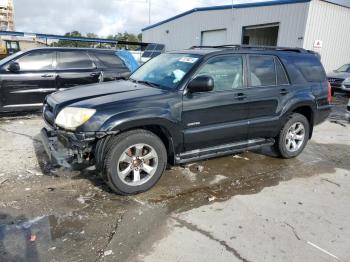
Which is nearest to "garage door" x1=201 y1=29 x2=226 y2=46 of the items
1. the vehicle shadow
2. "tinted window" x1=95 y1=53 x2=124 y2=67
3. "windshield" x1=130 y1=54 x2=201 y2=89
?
"tinted window" x1=95 y1=53 x2=124 y2=67

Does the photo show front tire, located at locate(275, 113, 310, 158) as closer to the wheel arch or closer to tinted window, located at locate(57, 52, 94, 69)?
the wheel arch

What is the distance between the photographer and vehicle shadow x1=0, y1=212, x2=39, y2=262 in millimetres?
2899

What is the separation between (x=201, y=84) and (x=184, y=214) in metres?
1.59

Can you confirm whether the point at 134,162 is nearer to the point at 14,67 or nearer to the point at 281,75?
the point at 281,75

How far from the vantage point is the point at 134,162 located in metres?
4.11

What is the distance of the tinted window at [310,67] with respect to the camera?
5688 mm

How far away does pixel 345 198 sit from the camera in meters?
4.42

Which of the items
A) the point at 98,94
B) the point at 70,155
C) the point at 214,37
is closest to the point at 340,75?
the point at 214,37

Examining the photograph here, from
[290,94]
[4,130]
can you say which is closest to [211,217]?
[290,94]

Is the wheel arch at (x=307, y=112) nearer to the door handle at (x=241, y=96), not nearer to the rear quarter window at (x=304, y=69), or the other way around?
the rear quarter window at (x=304, y=69)

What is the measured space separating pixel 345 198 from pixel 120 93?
3200 mm

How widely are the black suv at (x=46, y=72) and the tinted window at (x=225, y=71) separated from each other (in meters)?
4.31

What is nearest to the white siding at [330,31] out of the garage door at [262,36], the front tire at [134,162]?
the garage door at [262,36]

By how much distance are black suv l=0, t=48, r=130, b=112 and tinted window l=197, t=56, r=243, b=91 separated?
14.1 ft
